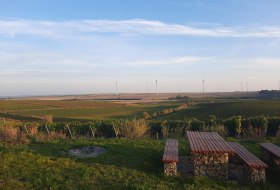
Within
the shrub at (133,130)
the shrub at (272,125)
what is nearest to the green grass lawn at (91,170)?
the shrub at (133,130)

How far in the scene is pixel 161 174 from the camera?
10.9 metres

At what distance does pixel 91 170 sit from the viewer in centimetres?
1127

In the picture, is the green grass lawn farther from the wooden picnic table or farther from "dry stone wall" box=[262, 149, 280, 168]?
"dry stone wall" box=[262, 149, 280, 168]

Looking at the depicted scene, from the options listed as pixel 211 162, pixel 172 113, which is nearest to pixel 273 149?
pixel 211 162

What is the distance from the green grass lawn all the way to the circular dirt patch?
0.85ft

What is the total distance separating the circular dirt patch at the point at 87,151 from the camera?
13.5 m

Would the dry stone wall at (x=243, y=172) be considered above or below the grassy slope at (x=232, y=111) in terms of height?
above

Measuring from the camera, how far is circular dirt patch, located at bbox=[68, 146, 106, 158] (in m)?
13.5

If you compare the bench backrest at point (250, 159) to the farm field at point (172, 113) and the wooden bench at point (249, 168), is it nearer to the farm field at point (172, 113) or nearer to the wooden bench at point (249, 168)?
the wooden bench at point (249, 168)

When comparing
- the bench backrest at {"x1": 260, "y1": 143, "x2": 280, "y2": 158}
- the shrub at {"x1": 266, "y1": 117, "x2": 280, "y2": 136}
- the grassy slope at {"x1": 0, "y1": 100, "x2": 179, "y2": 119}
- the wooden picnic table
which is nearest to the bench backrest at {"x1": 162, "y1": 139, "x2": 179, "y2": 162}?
the wooden picnic table

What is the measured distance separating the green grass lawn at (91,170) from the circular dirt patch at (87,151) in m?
0.26

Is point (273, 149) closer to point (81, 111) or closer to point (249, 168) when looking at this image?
point (249, 168)

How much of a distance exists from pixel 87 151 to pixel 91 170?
290 cm

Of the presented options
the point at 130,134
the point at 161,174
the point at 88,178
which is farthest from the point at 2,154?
the point at 130,134
